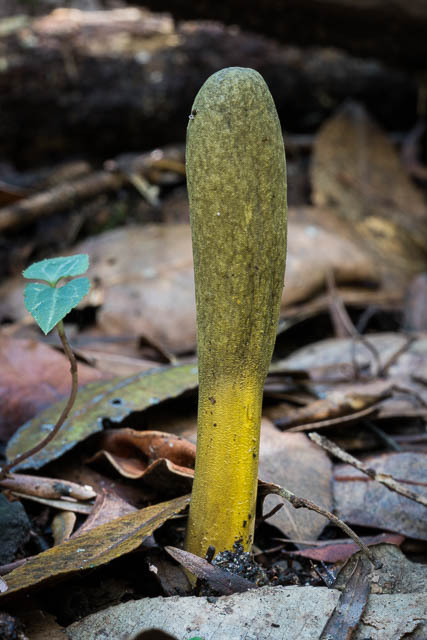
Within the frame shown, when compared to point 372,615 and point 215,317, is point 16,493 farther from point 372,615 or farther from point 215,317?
point 372,615

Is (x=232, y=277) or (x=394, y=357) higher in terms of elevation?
(x=232, y=277)

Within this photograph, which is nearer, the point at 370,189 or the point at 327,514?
the point at 327,514

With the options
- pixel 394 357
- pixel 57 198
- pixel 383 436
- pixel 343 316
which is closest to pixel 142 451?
pixel 383 436

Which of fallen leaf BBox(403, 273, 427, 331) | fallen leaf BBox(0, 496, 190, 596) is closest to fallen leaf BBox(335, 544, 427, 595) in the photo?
fallen leaf BBox(0, 496, 190, 596)

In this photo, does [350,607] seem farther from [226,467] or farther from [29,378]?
[29,378]

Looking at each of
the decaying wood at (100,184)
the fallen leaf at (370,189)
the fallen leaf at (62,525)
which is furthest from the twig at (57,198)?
the fallen leaf at (62,525)

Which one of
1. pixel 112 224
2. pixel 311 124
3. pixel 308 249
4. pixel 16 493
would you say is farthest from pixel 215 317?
pixel 311 124

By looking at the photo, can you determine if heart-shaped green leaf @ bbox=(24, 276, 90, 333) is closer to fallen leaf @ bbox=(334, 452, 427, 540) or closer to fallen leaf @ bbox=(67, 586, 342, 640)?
fallen leaf @ bbox=(67, 586, 342, 640)
